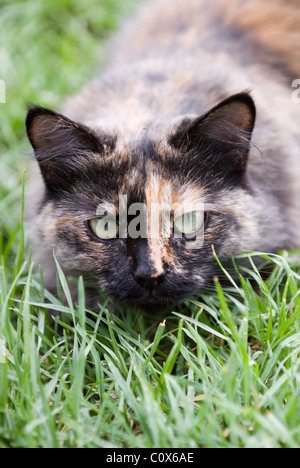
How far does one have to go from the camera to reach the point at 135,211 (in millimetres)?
1810

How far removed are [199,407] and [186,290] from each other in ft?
1.31

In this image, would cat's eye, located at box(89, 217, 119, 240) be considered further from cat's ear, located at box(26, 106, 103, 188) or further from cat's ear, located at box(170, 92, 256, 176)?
cat's ear, located at box(170, 92, 256, 176)

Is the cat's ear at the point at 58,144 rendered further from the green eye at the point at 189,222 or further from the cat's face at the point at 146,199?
the green eye at the point at 189,222

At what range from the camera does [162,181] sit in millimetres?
1868

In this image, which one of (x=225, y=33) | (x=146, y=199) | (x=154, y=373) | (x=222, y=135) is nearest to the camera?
(x=154, y=373)

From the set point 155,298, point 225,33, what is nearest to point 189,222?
point 155,298

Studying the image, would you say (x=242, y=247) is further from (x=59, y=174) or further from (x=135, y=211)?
(x=59, y=174)

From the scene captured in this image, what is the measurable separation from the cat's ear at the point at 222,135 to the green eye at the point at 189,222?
202mm

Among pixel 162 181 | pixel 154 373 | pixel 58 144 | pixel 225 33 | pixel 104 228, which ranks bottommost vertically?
pixel 154 373

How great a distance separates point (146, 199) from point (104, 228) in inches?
7.5

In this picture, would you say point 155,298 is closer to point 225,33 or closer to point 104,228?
point 104,228

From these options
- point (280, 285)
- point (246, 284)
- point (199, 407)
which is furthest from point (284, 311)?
point (199, 407)

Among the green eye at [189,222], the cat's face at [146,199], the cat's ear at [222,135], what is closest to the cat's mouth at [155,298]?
the cat's face at [146,199]

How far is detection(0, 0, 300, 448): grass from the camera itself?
149 cm
